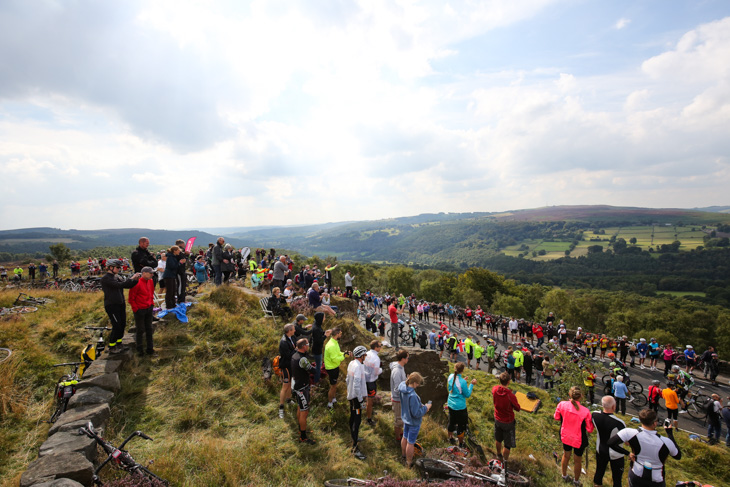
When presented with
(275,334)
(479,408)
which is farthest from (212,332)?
(479,408)

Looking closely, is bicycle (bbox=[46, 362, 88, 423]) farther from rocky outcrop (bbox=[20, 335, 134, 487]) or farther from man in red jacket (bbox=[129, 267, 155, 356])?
man in red jacket (bbox=[129, 267, 155, 356])

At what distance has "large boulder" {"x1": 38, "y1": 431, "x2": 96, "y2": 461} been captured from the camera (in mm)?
4301

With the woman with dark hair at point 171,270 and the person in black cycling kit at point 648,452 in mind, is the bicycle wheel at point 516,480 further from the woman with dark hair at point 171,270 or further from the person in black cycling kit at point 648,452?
the woman with dark hair at point 171,270

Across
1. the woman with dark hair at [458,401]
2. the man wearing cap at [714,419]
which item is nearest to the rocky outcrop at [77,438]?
the woman with dark hair at [458,401]

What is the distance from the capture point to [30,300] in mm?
11211

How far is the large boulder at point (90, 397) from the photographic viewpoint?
557cm

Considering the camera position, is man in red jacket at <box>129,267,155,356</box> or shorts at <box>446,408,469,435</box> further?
man in red jacket at <box>129,267,155,356</box>

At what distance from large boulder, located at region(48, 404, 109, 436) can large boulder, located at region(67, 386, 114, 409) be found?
0.12m

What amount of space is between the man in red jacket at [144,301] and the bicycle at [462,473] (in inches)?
270

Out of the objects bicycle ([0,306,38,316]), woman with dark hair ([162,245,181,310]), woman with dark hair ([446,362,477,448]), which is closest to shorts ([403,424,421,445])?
woman with dark hair ([446,362,477,448])

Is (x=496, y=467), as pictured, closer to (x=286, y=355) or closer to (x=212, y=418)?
(x=286, y=355)

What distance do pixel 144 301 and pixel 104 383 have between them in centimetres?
187

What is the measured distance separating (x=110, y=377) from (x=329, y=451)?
462cm

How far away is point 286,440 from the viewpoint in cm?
627
